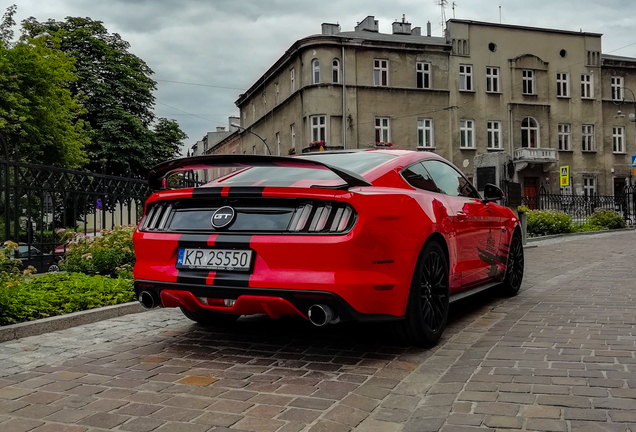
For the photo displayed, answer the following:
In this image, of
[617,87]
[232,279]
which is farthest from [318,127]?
[232,279]

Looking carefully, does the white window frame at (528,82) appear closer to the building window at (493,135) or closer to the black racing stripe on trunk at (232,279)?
the building window at (493,135)

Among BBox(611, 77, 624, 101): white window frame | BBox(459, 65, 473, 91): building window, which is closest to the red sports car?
BBox(459, 65, 473, 91): building window

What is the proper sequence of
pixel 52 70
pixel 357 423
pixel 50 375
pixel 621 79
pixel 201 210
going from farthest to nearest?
pixel 621 79 → pixel 52 70 → pixel 201 210 → pixel 50 375 → pixel 357 423

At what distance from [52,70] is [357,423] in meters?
29.6

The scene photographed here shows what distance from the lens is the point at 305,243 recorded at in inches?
159

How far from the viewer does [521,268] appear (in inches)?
303

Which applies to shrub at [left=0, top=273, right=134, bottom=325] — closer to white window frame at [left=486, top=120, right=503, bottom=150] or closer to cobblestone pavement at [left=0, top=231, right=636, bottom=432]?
cobblestone pavement at [left=0, top=231, right=636, bottom=432]

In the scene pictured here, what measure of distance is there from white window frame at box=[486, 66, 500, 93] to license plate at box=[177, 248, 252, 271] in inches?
1535

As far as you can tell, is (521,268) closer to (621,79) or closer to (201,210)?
(201,210)

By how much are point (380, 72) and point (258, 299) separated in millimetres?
35728

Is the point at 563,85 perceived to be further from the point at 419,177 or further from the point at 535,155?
the point at 419,177

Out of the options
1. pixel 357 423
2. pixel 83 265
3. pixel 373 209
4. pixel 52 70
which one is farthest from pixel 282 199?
pixel 52 70

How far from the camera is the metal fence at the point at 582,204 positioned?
2470 cm

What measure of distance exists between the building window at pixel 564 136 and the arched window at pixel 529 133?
68.4 inches
